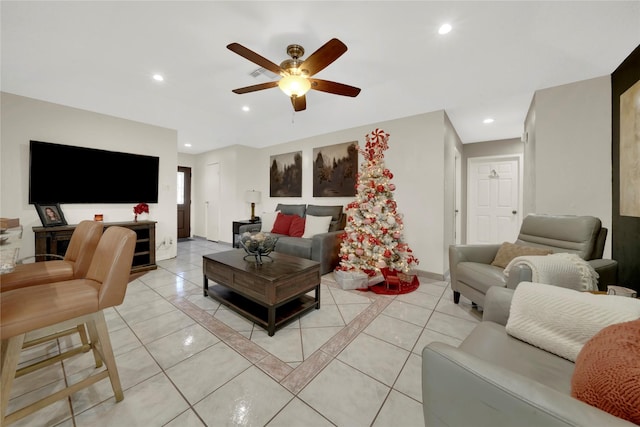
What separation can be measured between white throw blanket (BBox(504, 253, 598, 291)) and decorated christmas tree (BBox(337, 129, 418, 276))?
1.54m

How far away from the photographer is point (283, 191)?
519cm

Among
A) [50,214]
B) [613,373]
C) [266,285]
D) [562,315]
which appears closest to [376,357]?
[266,285]

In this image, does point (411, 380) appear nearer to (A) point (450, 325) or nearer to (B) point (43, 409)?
(A) point (450, 325)

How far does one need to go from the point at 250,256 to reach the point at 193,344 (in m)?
1.00

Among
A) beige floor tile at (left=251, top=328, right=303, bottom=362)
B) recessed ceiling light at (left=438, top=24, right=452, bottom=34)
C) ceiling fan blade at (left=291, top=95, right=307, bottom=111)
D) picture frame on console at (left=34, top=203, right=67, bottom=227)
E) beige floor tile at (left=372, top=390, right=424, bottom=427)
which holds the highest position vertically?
recessed ceiling light at (left=438, top=24, right=452, bottom=34)

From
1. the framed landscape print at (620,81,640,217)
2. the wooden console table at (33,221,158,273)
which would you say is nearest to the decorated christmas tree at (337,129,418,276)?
the framed landscape print at (620,81,640,217)

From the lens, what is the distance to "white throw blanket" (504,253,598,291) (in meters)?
1.53

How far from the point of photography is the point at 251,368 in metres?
1.50

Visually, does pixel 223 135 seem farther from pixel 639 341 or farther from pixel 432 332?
pixel 639 341

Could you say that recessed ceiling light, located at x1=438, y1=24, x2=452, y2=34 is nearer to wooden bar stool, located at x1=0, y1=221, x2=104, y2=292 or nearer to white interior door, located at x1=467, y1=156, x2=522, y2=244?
wooden bar stool, located at x1=0, y1=221, x2=104, y2=292

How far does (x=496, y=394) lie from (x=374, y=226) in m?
2.50

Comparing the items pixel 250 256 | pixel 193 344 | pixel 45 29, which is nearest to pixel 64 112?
pixel 45 29

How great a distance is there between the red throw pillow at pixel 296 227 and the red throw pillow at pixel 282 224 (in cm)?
8

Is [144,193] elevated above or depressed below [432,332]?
above
